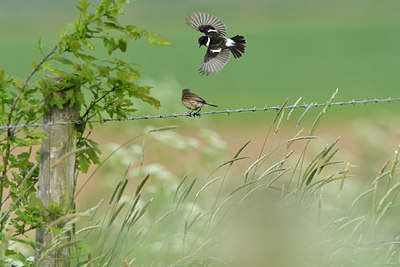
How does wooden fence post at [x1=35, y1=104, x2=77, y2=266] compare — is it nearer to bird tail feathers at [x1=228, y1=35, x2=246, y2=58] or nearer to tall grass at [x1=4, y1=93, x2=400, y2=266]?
tall grass at [x1=4, y1=93, x2=400, y2=266]

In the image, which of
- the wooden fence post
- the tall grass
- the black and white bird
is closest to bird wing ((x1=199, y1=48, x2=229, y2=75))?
the black and white bird

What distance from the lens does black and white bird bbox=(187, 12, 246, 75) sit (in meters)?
4.62

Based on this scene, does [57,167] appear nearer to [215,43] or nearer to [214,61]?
[214,61]

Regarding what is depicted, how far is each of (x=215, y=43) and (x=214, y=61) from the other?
0.53 feet

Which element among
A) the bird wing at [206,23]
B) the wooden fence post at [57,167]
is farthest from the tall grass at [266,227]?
the bird wing at [206,23]

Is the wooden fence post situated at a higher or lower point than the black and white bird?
lower

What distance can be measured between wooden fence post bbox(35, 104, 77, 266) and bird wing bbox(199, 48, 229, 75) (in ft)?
3.98

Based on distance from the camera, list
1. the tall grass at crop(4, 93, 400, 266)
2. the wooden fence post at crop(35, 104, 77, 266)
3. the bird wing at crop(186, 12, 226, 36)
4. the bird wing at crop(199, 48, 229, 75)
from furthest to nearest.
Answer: the bird wing at crop(186, 12, 226, 36)
the bird wing at crop(199, 48, 229, 75)
the wooden fence post at crop(35, 104, 77, 266)
the tall grass at crop(4, 93, 400, 266)

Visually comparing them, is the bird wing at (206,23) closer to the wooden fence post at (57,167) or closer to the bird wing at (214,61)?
the bird wing at (214,61)

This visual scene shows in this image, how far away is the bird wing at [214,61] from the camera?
4555 millimetres

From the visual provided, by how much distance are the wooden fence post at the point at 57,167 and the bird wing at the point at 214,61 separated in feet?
3.98

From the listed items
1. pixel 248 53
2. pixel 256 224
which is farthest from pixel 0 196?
pixel 248 53

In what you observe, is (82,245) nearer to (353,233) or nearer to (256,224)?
(256,224)

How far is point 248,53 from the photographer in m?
32.1
